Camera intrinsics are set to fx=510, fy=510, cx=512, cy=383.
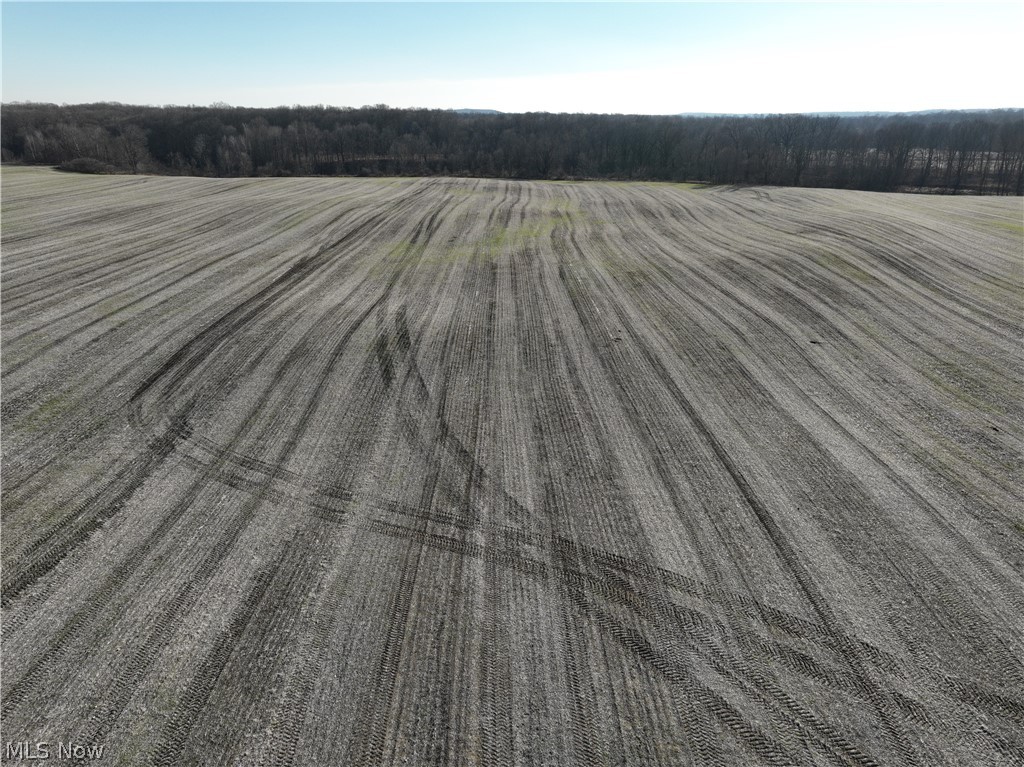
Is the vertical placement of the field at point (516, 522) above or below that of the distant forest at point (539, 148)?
below

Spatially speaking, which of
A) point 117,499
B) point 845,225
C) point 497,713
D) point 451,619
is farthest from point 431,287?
point 845,225

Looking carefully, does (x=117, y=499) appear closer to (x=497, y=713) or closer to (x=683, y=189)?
(x=497, y=713)

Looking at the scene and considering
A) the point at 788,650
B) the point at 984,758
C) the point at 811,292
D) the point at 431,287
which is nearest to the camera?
the point at 984,758

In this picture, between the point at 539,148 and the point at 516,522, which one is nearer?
the point at 516,522

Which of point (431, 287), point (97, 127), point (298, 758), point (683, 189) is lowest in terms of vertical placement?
point (298, 758)

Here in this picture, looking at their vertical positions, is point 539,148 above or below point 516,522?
above
